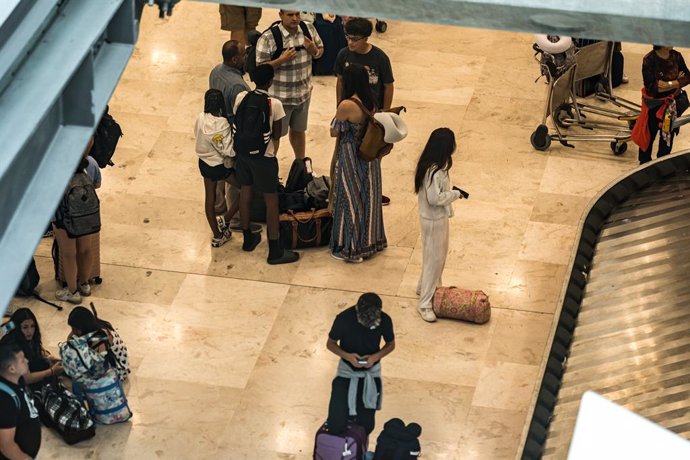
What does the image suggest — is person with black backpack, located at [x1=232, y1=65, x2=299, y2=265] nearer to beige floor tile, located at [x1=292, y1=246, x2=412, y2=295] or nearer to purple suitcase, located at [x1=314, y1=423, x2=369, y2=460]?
beige floor tile, located at [x1=292, y1=246, x2=412, y2=295]

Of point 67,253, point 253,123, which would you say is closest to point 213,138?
point 253,123

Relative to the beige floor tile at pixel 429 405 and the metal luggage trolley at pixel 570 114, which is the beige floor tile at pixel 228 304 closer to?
the beige floor tile at pixel 429 405

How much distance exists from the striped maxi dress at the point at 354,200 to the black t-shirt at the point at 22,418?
2.92 metres

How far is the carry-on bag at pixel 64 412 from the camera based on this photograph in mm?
7625

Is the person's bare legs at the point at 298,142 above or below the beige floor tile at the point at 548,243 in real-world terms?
above

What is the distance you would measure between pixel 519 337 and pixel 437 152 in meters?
1.64

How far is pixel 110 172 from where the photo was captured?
10719 mm

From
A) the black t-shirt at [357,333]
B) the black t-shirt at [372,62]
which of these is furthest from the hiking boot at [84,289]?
the black t-shirt at [357,333]

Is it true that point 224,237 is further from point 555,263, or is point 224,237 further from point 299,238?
point 555,263

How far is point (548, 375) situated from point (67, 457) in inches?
118

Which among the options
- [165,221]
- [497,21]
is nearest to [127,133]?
[165,221]

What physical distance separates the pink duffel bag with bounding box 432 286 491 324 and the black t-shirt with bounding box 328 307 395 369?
5.63 feet

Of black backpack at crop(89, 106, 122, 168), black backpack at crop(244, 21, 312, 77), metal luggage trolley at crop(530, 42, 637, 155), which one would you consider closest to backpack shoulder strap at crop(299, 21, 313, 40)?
black backpack at crop(244, 21, 312, 77)

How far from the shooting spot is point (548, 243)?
9805mm
